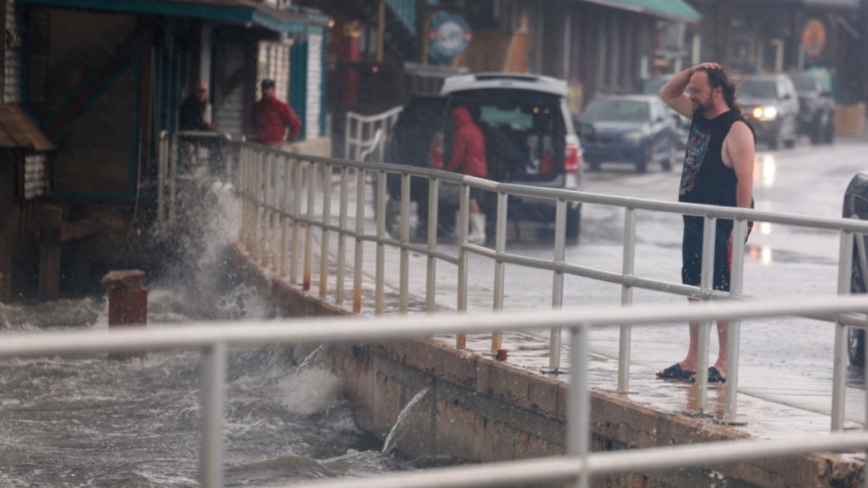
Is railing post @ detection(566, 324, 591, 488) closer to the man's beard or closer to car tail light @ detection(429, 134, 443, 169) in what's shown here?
the man's beard

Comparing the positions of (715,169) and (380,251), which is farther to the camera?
(380,251)

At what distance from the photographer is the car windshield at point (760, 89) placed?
39.9 meters

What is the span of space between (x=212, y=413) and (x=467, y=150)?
41.9 ft

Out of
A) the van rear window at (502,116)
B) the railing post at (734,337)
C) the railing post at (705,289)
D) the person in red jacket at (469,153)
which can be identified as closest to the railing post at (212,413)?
the railing post at (734,337)

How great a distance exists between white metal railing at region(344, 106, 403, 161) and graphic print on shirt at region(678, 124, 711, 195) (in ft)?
64.6

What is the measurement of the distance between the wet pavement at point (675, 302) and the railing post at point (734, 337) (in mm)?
92

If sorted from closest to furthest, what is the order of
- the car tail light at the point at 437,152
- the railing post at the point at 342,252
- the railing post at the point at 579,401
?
the railing post at the point at 579,401 < the railing post at the point at 342,252 < the car tail light at the point at 437,152

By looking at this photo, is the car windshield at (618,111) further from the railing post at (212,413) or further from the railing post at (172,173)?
the railing post at (212,413)

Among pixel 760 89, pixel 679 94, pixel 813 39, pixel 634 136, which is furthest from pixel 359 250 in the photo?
pixel 813 39

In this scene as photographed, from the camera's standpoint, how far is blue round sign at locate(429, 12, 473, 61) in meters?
33.1

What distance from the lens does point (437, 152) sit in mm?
17375

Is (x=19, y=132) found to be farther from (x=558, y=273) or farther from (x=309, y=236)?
(x=558, y=273)

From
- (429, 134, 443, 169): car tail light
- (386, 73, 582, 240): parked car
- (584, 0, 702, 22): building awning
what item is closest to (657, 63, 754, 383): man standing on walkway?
(386, 73, 582, 240): parked car

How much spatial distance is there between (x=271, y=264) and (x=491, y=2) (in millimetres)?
25171
